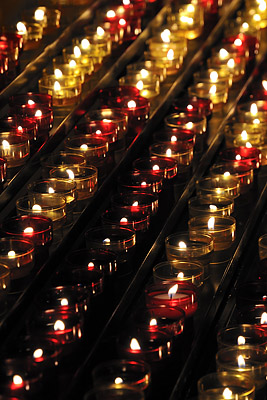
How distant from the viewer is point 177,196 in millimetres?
2988

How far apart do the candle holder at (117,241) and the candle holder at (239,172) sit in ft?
1.70

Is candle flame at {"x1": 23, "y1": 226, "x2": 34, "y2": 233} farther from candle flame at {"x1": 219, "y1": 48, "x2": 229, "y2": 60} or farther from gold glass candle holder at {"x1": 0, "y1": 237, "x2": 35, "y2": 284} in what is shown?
candle flame at {"x1": 219, "y1": 48, "x2": 229, "y2": 60}

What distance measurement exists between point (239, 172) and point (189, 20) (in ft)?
3.29

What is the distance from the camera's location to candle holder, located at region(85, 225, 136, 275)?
8.52 feet

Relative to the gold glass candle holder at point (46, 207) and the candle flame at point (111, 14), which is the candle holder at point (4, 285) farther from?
the candle flame at point (111, 14)

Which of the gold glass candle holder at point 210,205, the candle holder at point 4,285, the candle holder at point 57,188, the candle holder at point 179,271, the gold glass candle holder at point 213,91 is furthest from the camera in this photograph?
the gold glass candle holder at point 213,91

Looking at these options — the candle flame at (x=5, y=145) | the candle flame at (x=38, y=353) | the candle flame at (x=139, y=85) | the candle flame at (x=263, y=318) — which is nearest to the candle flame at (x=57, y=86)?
the candle flame at (x=139, y=85)

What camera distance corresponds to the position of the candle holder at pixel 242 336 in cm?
238

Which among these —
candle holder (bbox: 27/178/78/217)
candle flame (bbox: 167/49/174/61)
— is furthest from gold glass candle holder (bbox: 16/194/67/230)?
candle flame (bbox: 167/49/174/61)

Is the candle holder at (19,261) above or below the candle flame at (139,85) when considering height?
below

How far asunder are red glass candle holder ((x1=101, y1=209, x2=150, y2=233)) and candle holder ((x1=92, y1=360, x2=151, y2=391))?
0.58 m

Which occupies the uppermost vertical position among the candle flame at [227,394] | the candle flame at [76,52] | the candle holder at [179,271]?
the candle flame at [76,52]

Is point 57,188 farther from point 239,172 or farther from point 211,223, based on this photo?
point 239,172

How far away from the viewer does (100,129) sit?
10.1ft
